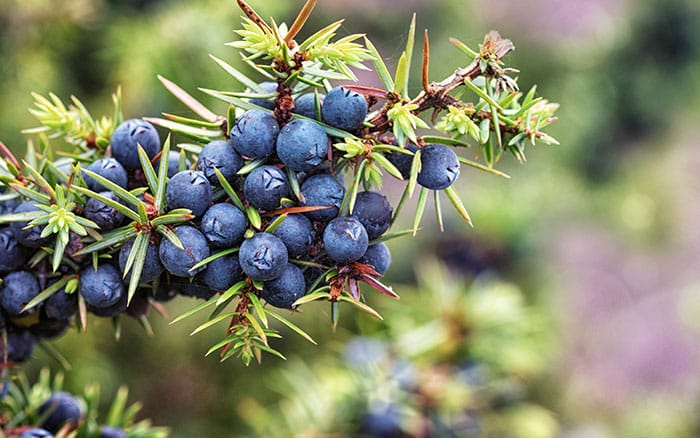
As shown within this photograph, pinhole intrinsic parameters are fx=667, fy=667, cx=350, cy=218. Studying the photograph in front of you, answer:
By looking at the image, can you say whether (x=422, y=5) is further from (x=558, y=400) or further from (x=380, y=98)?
(x=380, y=98)

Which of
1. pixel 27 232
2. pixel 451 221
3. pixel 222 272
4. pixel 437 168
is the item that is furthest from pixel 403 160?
pixel 451 221

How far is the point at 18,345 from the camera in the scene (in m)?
0.52

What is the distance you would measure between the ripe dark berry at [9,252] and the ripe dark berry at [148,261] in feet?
0.27

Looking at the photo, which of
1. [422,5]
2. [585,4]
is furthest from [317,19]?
[585,4]

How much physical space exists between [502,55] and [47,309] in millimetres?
364

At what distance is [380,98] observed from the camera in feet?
1.45

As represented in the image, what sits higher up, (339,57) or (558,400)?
(558,400)

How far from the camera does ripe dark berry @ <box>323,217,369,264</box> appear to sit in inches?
16.6

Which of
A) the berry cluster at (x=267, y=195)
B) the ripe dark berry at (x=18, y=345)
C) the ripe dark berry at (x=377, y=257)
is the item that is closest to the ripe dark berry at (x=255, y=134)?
the berry cluster at (x=267, y=195)

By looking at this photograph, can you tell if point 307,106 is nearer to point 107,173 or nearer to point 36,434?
point 107,173

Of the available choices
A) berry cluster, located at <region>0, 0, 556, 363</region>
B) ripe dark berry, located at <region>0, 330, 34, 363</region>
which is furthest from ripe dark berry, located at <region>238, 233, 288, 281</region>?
ripe dark berry, located at <region>0, 330, 34, 363</region>

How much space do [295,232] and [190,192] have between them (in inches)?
2.8

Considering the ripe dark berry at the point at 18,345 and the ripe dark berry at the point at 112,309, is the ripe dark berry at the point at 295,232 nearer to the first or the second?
the ripe dark berry at the point at 112,309

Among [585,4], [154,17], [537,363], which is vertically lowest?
[537,363]
